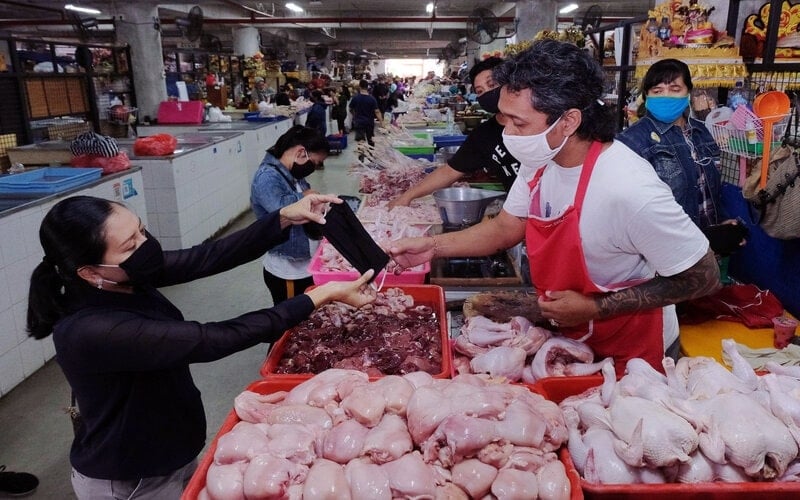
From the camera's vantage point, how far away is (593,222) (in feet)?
6.63

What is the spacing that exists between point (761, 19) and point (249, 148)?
28.9 feet

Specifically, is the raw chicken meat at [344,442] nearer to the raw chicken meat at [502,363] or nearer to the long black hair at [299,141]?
the raw chicken meat at [502,363]

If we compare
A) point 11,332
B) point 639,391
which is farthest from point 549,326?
point 11,332

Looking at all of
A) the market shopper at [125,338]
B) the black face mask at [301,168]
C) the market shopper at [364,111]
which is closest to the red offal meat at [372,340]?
the market shopper at [125,338]

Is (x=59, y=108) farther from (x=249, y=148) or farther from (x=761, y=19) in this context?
(x=761, y=19)

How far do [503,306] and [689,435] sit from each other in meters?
1.26

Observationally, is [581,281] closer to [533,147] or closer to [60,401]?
[533,147]

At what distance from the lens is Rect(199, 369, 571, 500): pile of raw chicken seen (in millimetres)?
1391

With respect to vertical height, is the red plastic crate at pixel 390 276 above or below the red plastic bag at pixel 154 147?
below

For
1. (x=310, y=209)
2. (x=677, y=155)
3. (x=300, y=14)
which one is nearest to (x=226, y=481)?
(x=310, y=209)

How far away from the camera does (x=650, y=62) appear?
4.30 metres

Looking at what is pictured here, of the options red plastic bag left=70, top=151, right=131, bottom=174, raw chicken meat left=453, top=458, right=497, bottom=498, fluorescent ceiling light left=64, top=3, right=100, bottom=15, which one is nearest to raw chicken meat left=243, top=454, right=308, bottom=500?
raw chicken meat left=453, top=458, right=497, bottom=498

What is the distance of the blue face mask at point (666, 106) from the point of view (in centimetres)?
371

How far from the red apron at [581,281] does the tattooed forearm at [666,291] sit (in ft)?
0.21
